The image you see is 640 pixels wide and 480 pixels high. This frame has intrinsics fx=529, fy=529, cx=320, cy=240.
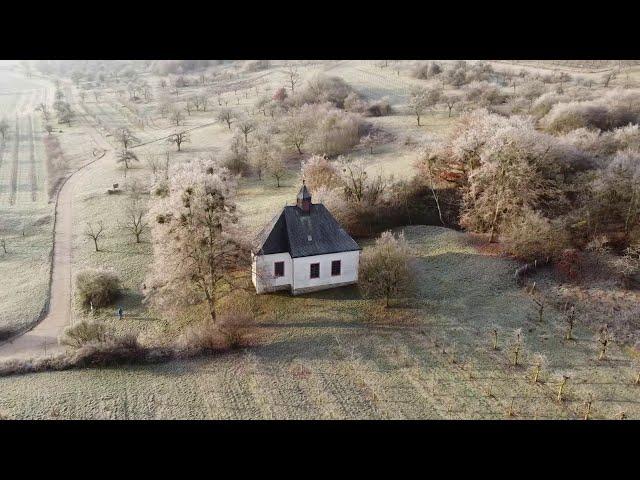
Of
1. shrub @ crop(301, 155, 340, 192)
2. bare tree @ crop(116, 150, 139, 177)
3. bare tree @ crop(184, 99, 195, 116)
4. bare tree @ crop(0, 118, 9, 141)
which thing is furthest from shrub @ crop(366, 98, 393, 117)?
bare tree @ crop(0, 118, 9, 141)

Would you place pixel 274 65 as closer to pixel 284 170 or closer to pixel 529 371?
pixel 284 170

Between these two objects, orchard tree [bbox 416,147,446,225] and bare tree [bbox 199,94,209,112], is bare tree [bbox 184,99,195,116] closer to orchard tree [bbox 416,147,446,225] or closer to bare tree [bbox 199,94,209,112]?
bare tree [bbox 199,94,209,112]

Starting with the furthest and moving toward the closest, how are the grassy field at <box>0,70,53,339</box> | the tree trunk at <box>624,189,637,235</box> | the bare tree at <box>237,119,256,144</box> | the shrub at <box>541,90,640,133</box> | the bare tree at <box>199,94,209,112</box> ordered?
1. the bare tree at <box>199,94,209,112</box>
2. the bare tree at <box>237,119,256,144</box>
3. the shrub at <box>541,90,640,133</box>
4. the tree trunk at <box>624,189,637,235</box>
5. the grassy field at <box>0,70,53,339</box>

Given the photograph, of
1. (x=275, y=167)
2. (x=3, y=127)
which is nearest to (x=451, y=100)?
(x=275, y=167)

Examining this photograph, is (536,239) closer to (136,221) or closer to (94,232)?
(136,221)

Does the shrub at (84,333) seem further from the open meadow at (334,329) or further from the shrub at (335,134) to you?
the shrub at (335,134)

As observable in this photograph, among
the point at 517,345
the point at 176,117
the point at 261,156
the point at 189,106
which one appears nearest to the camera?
the point at 517,345
